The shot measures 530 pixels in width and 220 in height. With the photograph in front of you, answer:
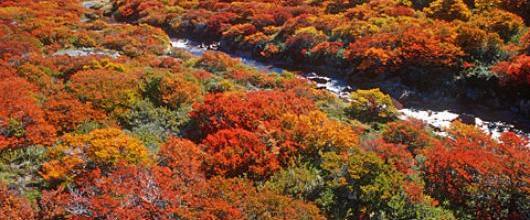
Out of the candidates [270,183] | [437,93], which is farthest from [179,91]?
[437,93]

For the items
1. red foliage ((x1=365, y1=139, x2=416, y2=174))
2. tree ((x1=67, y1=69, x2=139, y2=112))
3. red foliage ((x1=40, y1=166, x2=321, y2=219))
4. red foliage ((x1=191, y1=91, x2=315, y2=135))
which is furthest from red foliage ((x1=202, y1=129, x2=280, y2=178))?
tree ((x1=67, y1=69, x2=139, y2=112))

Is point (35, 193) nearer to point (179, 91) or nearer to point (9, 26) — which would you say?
point (179, 91)

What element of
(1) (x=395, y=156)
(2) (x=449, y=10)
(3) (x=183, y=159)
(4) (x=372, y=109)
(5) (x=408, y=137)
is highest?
(3) (x=183, y=159)

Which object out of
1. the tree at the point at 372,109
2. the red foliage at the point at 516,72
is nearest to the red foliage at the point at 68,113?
the tree at the point at 372,109

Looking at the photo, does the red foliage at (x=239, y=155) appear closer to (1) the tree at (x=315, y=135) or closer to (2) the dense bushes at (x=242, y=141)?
(2) the dense bushes at (x=242, y=141)

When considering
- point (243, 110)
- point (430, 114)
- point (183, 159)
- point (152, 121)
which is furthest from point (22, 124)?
point (430, 114)

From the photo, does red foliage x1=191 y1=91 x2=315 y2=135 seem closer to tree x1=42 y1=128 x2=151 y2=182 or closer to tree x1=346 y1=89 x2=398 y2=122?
tree x1=346 y1=89 x2=398 y2=122

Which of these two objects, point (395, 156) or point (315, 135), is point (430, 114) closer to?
point (395, 156)
